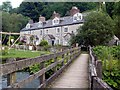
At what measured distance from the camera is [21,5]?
95688mm

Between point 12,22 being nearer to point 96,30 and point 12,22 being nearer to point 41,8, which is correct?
point 41,8

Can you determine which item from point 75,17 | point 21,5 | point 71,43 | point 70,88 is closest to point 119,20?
point 71,43

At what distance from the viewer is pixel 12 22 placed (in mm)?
79562

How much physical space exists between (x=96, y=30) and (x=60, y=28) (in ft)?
52.6

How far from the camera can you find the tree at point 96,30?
40188 mm

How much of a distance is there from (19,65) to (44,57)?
2514 mm

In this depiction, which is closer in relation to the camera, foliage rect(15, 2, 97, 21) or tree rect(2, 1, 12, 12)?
foliage rect(15, 2, 97, 21)

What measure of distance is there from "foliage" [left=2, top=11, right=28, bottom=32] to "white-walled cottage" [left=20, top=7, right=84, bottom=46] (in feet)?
39.3

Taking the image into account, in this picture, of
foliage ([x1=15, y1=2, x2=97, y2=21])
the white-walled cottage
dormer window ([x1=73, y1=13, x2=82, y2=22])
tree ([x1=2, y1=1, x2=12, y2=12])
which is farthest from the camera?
tree ([x1=2, y1=1, x2=12, y2=12])

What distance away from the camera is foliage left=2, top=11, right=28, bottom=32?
74.0 metres

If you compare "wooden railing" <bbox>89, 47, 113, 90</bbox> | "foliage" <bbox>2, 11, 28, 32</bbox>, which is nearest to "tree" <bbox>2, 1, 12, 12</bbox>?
"foliage" <bbox>2, 11, 28, 32</bbox>

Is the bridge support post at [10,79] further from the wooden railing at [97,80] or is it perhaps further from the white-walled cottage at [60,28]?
the white-walled cottage at [60,28]

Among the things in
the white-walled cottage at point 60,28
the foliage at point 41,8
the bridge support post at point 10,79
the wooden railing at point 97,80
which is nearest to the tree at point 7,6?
the foliage at point 41,8

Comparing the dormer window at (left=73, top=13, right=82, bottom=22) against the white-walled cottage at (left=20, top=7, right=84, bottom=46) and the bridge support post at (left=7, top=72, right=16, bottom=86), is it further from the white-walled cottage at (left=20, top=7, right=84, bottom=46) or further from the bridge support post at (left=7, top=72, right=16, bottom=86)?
the bridge support post at (left=7, top=72, right=16, bottom=86)
